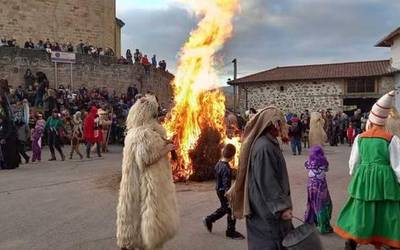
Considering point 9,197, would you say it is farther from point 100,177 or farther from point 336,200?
point 336,200

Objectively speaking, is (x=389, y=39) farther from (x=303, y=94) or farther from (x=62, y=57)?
(x=62, y=57)

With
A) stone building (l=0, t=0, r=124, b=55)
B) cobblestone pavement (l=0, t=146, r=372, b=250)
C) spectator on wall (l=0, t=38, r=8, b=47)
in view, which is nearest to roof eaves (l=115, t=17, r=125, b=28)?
stone building (l=0, t=0, r=124, b=55)

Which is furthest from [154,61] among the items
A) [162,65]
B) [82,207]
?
[82,207]

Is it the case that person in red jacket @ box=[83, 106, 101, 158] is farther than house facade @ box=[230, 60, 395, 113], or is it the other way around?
house facade @ box=[230, 60, 395, 113]

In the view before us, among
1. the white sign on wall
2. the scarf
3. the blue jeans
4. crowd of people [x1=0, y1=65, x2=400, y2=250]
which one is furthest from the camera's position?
the white sign on wall

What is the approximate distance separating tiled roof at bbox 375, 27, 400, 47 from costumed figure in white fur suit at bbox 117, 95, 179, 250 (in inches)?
1348

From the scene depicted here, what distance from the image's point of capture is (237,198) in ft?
15.5

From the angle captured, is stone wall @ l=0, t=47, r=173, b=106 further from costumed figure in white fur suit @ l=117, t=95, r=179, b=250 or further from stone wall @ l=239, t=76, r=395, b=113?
costumed figure in white fur suit @ l=117, t=95, r=179, b=250

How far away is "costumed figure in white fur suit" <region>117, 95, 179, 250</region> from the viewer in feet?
18.5

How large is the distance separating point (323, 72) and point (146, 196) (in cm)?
3859

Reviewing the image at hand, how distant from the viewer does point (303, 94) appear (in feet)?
139

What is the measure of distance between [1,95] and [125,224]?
37.3 feet

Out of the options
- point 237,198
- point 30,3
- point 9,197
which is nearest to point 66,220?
point 9,197

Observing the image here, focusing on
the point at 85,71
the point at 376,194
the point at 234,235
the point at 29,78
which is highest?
the point at 85,71
